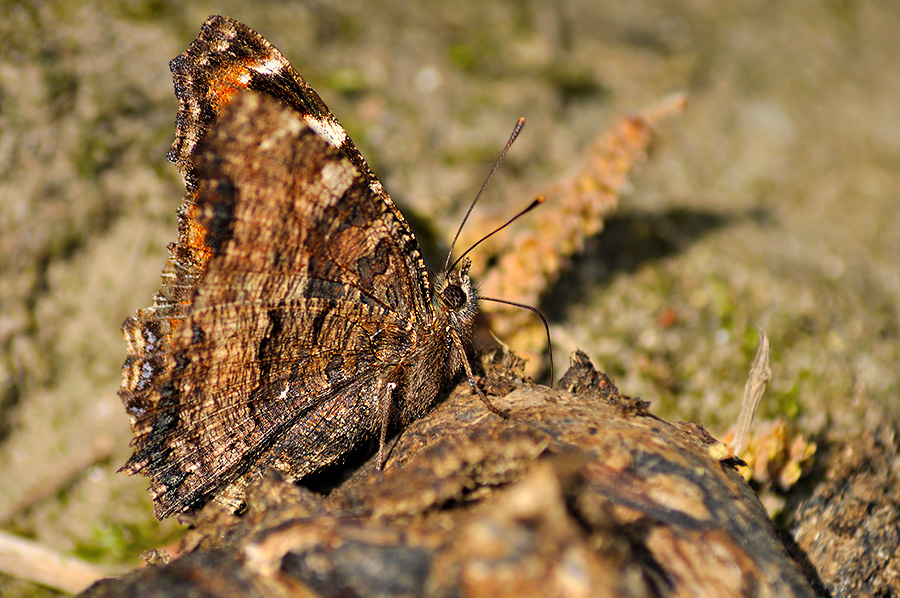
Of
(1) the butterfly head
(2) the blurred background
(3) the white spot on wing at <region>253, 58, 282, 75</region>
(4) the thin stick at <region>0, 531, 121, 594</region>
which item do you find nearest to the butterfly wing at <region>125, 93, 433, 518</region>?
(1) the butterfly head

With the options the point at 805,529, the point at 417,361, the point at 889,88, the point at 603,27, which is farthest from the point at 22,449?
the point at 889,88

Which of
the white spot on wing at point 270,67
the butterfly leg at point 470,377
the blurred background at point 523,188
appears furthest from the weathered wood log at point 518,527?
the blurred background at point 523,188

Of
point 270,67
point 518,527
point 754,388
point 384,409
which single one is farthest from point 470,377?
point 270,67

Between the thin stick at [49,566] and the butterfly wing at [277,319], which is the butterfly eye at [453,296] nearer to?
the butterfly wing at [277,319]

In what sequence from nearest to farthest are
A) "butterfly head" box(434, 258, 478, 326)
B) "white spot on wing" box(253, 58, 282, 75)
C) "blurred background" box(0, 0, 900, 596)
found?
1. "white spot on wing" box(253, 58, 282, 75)
2. "butterfly head" box(434, 258, 478, 326)
3. "blurred background" box(0, 0, 900, 596)

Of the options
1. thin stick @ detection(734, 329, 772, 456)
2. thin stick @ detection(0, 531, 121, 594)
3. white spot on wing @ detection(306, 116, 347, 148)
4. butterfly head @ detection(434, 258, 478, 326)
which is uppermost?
white spot on wing @ detection(306, 116, 347, 148)

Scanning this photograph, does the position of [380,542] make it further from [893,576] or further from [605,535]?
[893,576]

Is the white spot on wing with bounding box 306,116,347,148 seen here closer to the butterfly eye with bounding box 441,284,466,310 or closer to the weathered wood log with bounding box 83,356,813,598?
the butterfly eye with bounding box 441,284,466,310

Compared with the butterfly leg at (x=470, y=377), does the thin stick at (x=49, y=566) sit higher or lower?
lower
